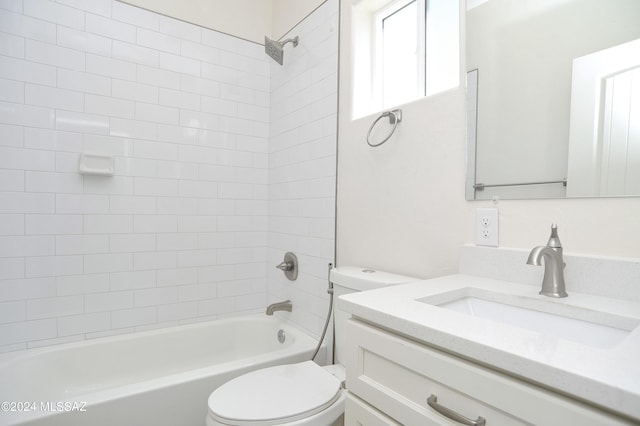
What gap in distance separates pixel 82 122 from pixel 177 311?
1.20 metres

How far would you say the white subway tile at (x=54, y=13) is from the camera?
5.57 feet

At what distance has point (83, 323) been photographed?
5.98 feet

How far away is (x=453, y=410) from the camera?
23.4 inches

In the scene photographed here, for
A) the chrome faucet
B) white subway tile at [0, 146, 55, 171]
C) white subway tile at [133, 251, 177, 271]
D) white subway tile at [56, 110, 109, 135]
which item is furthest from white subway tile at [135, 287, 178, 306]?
the chrome faucet

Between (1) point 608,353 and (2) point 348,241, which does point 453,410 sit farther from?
(2) point 348,241

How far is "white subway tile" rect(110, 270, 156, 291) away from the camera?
1902mm

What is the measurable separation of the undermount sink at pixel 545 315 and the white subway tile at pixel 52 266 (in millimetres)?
1851

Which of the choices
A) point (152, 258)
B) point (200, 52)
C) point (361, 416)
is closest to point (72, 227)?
point (152, 258)

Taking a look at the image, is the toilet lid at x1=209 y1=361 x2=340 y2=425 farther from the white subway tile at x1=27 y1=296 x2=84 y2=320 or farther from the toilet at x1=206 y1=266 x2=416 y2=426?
the white subway tile at x1=27 y1=296 x2=84 y2=320

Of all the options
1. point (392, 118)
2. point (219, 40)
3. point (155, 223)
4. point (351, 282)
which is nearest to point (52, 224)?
point (155, 223)

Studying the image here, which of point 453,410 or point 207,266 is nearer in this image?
point 453,410

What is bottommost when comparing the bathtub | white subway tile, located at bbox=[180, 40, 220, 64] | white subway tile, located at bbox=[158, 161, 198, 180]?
the bathtub

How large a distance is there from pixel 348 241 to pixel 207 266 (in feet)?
3.36

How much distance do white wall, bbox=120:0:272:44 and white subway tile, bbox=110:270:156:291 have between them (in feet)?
5.11
